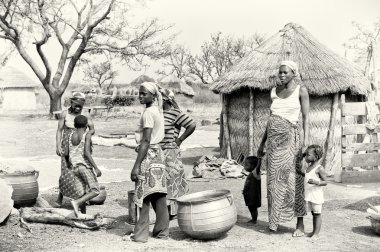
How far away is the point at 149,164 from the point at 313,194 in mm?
1712

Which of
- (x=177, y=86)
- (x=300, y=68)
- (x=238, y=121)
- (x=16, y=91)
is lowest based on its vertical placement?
(x=238, y=121)

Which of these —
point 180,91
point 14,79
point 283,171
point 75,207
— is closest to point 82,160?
point 75,207

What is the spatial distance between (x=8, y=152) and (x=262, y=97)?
7.30 m

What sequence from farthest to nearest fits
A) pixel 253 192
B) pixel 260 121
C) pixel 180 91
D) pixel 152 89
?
pixel 180 91 < pixel 260 121 < pixel 253 192 < pixel 152 89

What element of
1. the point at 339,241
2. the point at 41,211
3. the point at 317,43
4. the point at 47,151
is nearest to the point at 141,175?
the point at 41,211

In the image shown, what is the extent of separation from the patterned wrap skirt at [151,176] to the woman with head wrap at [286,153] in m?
1.17

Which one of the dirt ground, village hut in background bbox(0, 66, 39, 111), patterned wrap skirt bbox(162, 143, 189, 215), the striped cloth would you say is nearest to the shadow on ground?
the dirt ground

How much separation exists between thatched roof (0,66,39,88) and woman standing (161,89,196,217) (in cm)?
3674

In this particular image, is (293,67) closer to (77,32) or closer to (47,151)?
(47,151)

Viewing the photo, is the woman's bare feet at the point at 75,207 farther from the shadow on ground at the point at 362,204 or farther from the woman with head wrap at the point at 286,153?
the shadow on ground at the point at 362,204

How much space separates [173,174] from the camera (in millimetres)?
5902

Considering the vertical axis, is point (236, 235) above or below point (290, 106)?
below

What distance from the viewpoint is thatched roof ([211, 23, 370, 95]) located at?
10.7 metres

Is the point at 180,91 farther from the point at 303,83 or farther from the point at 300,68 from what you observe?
the point at 303,83
